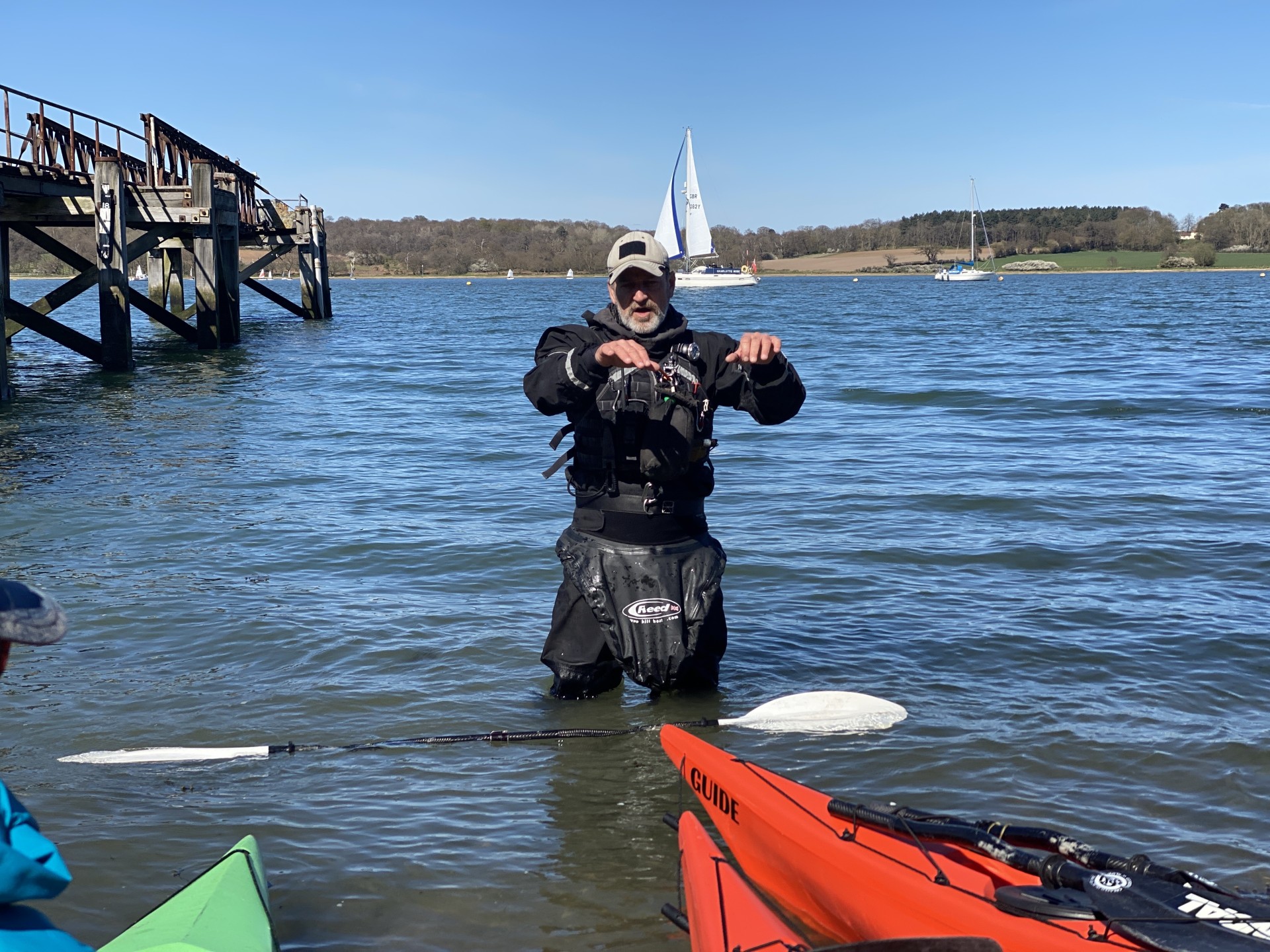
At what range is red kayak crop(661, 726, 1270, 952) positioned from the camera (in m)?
3.18

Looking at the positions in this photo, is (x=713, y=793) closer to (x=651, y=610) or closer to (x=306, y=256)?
(x=651, y=610)

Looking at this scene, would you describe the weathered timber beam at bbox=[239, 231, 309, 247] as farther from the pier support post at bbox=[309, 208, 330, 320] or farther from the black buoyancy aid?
the black buoyancy aid

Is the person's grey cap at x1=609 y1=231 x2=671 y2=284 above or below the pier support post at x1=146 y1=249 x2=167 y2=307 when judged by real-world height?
below

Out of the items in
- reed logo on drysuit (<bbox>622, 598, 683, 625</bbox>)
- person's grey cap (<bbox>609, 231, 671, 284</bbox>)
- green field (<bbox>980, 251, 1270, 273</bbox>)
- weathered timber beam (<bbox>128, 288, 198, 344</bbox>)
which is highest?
green field (<bbox>980, 251, 1270, 273</bbox>)

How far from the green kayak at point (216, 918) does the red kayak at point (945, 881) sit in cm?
166

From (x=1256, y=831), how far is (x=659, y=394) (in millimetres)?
2978

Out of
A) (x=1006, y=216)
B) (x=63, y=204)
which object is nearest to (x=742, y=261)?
(x=1006, y=216)

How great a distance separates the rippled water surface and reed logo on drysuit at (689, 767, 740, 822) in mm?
304

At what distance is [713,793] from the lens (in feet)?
14.2

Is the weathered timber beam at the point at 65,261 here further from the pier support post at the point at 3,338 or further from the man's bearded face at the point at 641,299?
the man's bearded face at the point at 641,299

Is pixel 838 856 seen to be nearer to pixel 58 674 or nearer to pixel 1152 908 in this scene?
pixel 1152 908

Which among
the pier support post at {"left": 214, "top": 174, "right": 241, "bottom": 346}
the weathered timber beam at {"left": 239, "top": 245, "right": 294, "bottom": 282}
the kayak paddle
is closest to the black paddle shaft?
the kayak paddle

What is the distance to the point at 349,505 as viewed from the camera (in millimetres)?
11562

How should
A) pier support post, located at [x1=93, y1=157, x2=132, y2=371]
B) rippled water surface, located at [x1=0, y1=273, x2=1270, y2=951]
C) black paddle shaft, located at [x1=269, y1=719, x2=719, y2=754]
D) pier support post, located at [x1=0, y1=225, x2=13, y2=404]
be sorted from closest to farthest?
1. rippled water surface, located at [x1=0, y1=273, x2=1270, y2=951]
2. black paddle shaft, located at [x1=269, y1=719, x2=719, y2=754]
3. pier support post, located at [x1=0, y1=225, x2=13, y2=404]
4. pier support post, located at [x1=93, y1=157, x2=132, y2=371]
